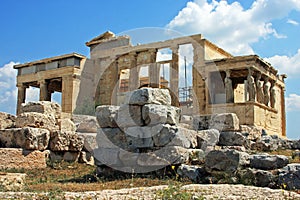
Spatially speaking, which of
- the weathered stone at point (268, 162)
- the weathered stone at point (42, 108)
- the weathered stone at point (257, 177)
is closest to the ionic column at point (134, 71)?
the weathered stone at point (42, 108)

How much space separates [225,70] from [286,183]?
65.3 ft

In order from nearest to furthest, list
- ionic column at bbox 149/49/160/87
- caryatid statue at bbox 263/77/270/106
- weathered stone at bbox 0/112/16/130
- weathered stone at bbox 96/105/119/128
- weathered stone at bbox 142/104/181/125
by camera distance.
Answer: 1. weathered stone at bbox 142/104/181/125
2. weathered stone at bbox 96/105/119/128
3. weathered stone at bbox 0/112/16/130
4. caryatid statue at bbox 263/77/270/106
5. ionic column at bbox 149/49/160/87

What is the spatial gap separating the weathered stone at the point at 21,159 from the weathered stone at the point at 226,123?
5.60 metres

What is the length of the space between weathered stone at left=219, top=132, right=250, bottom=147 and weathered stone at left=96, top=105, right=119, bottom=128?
3991 millimetres

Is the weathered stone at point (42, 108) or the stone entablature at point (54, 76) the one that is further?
the stone entablature at point (54, 76)

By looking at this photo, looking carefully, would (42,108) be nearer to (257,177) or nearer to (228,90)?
(257,177)

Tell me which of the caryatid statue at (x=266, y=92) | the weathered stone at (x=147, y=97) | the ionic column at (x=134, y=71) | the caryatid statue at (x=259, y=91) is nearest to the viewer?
the weathered stone at (x=147, y=97)

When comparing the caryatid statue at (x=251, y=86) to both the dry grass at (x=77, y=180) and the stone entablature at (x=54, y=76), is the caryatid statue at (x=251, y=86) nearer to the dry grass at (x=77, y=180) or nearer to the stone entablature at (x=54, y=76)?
the stone entablature at (x=54, y=76)

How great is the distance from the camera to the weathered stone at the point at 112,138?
902 centimetres

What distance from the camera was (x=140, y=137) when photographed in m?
8.70

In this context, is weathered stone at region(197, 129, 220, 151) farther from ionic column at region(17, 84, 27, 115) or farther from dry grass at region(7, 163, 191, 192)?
ionic column at region(17, 84, 27, 115)

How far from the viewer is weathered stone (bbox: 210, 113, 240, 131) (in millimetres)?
12242

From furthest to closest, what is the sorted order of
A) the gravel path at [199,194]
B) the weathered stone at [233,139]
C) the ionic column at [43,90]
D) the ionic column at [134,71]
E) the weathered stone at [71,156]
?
the ionic column at [43,90]
the ionic column at [134,71]
the weathered stone at [233,139]
the weathered stone at [71,156]
the gravel path at [199,194]

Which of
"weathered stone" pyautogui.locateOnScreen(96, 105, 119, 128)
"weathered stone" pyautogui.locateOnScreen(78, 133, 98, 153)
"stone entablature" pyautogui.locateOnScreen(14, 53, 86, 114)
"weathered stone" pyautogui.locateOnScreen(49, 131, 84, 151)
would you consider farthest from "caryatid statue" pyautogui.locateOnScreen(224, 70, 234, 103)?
"weathered stone" pyautogui.locateOnScreen(96, 105, 119, 128)
